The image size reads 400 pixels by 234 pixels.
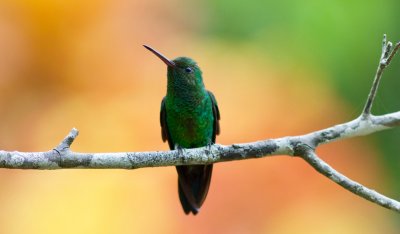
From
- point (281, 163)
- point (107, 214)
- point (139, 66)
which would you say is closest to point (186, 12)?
point (139, 66)

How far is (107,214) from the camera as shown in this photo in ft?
16.8

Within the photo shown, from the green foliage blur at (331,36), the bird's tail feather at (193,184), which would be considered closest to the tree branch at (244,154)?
the bird's tail feather at (193,184)

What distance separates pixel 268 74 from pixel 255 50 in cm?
27

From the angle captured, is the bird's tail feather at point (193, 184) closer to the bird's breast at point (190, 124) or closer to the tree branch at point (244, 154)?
the bird's breast at point (190, 124)

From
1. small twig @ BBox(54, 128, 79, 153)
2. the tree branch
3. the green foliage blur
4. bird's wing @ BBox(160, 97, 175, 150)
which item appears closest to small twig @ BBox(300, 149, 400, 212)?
the tree branch

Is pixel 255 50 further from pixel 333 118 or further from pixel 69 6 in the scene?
pixel 69 6

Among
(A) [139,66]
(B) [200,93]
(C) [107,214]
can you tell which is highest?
(A) [139,66]

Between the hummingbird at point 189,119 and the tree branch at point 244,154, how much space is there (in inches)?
22.4

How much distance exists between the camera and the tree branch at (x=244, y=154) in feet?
9.04

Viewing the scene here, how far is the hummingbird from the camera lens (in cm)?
385

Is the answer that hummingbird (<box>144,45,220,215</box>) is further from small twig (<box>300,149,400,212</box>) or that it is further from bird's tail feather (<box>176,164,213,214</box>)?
small twig (<box>300,149,400,212</box>)

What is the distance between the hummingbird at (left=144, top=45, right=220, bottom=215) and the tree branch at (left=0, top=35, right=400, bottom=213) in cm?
57

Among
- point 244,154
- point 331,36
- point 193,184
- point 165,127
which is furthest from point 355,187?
point 331,36

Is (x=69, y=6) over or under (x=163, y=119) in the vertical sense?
over
